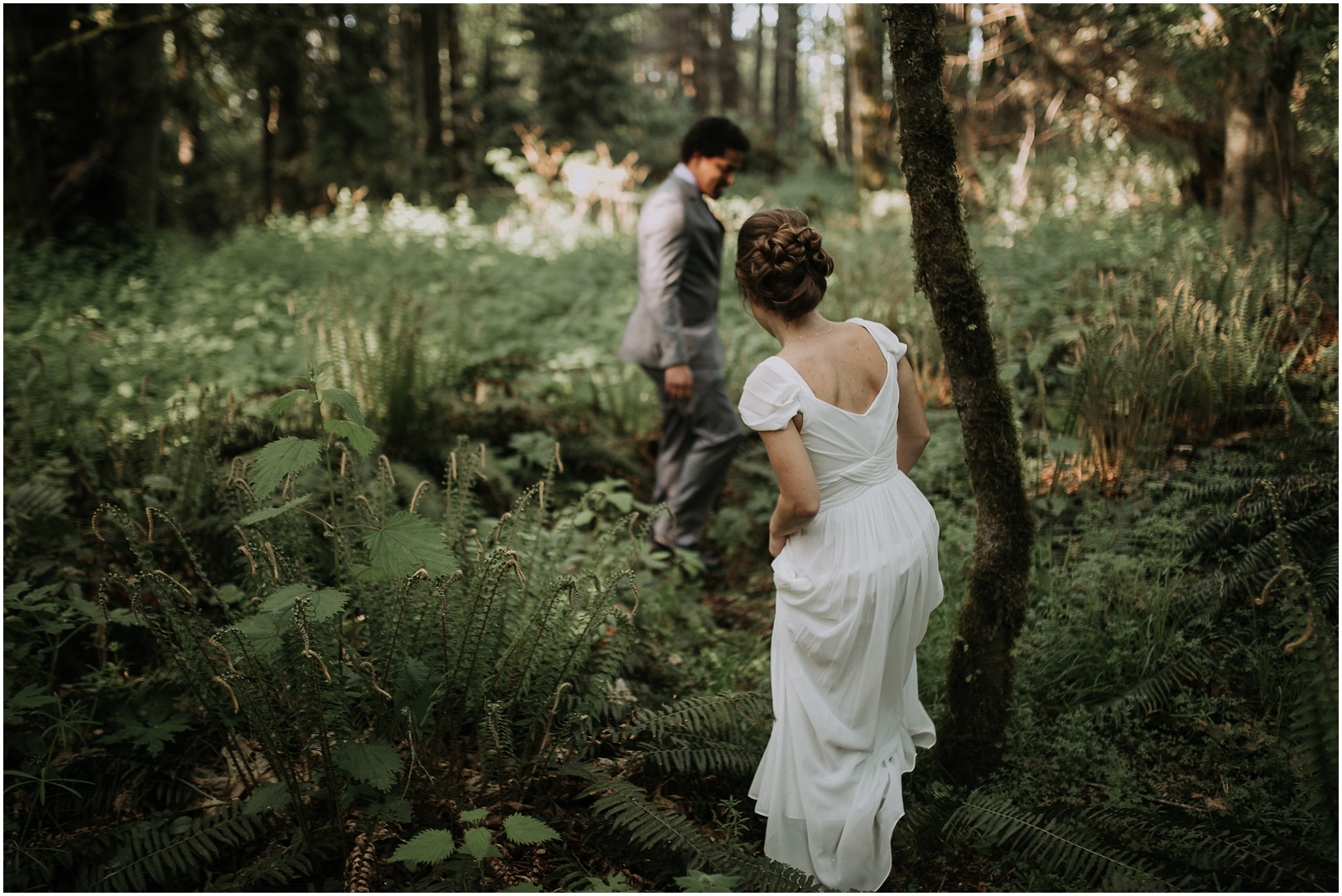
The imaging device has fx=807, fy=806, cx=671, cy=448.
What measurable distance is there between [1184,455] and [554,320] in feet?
18.5

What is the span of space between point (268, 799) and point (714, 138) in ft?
13.1

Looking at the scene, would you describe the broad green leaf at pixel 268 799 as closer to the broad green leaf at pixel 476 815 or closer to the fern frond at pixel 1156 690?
the broad green leaf at pixel 476 815

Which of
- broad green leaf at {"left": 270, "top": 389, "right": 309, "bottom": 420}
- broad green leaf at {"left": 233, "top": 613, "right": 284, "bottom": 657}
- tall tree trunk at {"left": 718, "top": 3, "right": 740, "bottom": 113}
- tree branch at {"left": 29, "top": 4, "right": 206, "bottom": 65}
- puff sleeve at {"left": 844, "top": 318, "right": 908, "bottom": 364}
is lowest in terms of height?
broad green leaf at {"left": 233, "top": 613, "right": 284, "bottom": 657}

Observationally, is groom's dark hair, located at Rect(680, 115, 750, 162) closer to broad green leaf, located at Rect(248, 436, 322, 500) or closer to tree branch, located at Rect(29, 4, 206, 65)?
broad green leaf, located at Rect(248, 436, 322, 500)

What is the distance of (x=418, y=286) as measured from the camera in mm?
8883

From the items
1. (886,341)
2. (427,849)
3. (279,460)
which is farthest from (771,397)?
(427,849)

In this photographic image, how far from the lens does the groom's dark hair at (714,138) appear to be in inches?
188

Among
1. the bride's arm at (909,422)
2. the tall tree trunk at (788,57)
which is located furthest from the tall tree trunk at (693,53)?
the bride's arm at (909,422)

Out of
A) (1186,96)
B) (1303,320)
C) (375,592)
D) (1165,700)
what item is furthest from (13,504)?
(1186,96)

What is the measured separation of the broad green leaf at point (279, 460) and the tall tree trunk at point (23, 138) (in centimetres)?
934

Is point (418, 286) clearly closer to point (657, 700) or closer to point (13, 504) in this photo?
point (13, 504)

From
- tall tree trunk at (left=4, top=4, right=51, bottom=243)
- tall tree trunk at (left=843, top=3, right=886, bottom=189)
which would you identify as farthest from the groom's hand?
tall tree trunk at (left=843, top=3, right=886, bottom=189)

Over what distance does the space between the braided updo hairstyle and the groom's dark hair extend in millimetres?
2366

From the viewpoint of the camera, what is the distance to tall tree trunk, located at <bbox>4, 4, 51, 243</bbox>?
8602mm
